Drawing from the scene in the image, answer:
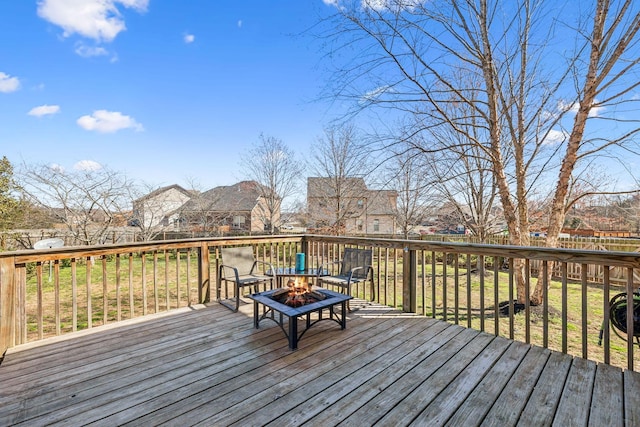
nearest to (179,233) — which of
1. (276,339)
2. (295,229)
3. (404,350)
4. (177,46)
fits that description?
(295,229)

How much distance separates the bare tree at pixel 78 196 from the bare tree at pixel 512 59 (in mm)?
9817

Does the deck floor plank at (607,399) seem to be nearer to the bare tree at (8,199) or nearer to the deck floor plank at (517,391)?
the deck floor plank at (517,391)

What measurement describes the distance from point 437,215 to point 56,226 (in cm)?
1412

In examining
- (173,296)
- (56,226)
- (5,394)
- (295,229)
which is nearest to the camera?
(5,394)

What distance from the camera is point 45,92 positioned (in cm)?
873

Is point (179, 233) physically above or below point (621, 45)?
below

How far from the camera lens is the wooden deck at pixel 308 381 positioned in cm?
170

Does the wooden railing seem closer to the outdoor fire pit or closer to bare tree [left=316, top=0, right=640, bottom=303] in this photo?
the outdoor fire pit

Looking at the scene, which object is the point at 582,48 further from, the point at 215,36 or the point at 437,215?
the point at 215,36

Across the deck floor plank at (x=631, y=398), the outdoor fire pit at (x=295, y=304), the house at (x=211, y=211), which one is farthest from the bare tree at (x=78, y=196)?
the deck floor plank at (x=631, y=398)

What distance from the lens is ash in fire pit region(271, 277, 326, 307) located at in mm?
2875

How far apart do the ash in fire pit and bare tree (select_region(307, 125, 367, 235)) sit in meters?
8.04

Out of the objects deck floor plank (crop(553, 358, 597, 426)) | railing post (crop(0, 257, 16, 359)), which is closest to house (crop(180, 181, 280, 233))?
railing post (crop(0, 257, 16, 359))

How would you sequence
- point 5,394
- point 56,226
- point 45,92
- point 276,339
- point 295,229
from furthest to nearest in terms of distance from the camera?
point 295,229 < point 56,226 < point 45,92 < point 276,339 < point 5,394
